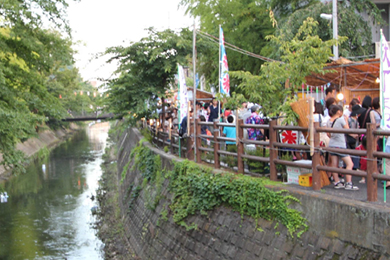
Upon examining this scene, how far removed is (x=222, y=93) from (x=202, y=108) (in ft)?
21.9

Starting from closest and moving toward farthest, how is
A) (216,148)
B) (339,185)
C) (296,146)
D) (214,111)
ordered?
1. (339,185)
2. (296,146)
3. (216,148)
4. (214,111)

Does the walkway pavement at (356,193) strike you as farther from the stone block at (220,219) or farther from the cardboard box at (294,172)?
the stone block at (220,219)

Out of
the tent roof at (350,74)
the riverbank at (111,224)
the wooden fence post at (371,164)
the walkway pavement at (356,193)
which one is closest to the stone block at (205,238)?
the walkway pavement at (356,193)

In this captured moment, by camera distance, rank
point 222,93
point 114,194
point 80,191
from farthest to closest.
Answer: point 80,191, point 114,194, point 222,93

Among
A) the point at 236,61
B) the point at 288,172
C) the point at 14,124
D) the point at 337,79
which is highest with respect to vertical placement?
the point at 236,61

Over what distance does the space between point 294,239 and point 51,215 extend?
16393 millimetres

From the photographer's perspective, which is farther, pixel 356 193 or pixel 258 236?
pixel 258 236

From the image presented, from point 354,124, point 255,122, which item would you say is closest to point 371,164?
point 354,124

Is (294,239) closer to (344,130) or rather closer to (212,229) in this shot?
(344,130)

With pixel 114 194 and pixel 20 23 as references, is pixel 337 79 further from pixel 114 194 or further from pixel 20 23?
pixel 114 194

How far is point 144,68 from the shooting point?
17844mm

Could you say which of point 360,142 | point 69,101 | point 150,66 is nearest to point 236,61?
point 150,66

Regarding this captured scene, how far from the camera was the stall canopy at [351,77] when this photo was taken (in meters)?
13.1

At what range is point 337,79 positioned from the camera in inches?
599
